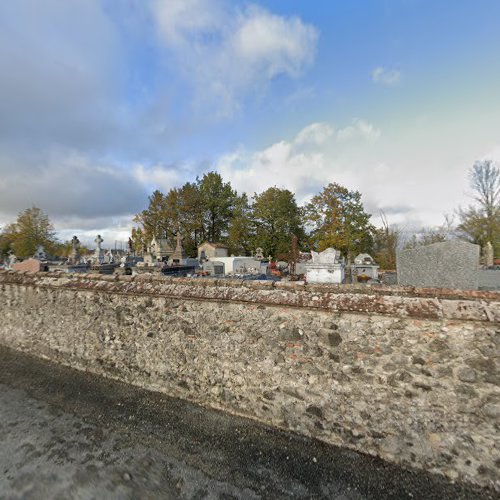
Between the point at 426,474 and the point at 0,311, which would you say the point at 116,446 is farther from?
the point at 0,311

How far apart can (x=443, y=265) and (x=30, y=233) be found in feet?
153

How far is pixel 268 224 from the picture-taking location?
36469mm

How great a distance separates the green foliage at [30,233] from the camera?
35.3 meters

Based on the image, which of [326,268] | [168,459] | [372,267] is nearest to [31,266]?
[168,459]

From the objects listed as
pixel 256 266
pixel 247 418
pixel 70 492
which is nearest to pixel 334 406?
pixel 247 418

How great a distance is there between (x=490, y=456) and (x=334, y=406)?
163cm

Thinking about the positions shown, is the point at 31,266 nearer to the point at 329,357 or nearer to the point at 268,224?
the point at 329,357

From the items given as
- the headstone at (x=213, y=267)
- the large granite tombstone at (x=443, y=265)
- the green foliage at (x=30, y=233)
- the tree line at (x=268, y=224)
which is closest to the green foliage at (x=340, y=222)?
the tree line at (x=268, y=224)

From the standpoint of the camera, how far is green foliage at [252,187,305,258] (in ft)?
116

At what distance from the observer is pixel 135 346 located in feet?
16.3

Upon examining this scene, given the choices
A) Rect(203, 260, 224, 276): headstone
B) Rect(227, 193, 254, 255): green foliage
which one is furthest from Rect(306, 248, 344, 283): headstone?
Rect(227, 193, 254, 255): green foliage

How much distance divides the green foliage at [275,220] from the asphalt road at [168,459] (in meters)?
31.1

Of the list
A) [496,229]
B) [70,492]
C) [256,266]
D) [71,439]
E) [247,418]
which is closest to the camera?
[70,492]

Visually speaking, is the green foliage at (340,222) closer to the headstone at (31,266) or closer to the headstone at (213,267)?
the headstone at (213,267)
